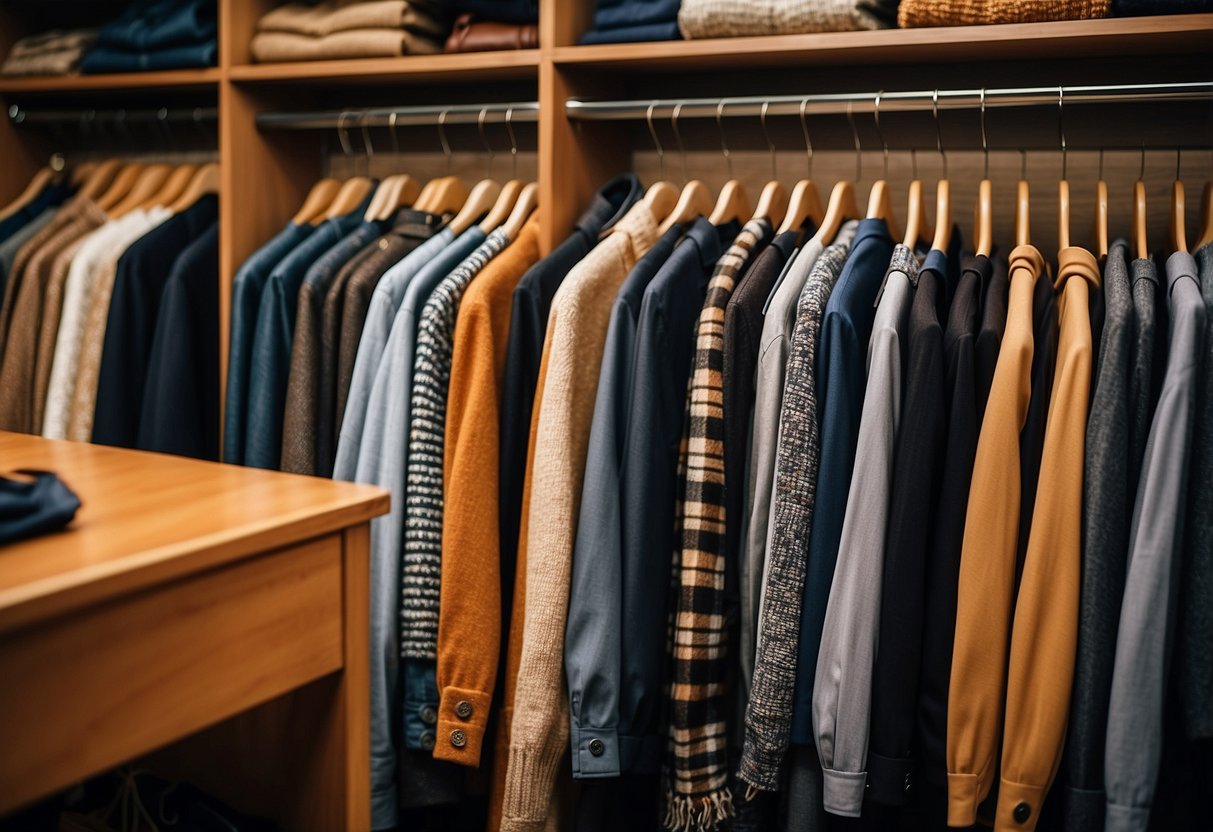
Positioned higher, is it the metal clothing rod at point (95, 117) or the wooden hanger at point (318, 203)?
the metal clothing rod at point (95, 117)

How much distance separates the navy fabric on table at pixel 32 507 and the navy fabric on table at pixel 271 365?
89cm

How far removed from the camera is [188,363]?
6.26 feet

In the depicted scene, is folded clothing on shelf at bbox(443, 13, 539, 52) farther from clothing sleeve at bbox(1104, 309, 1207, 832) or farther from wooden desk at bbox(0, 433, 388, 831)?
clothing sleeve at bbox(1104, 309, 1207, 832)

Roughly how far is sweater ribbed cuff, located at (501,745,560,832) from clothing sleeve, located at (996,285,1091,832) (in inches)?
23.0

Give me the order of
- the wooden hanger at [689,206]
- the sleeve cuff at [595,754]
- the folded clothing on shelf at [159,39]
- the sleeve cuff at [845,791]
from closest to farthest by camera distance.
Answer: the sleeve cuff at [845,791] < the sleeve cuff at [595,754] < the wooden hanger at [689,206] < the folded clothing on shelf at [159,39]

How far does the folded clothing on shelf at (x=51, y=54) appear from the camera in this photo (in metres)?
2.28

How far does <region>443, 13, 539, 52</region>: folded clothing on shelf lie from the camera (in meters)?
1.86

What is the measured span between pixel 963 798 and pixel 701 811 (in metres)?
0.35

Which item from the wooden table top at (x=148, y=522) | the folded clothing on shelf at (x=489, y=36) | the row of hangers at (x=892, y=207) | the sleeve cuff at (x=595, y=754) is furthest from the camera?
the folded clothing on shelf at (x=489, y=36)

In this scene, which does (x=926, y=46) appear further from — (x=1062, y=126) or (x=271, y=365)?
(x=271, y=365)

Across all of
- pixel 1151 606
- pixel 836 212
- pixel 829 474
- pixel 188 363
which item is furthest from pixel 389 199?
pixel 1151 606

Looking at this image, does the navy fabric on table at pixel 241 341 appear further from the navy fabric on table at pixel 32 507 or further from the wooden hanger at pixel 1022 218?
the wooden hanger at pixel 1022 218

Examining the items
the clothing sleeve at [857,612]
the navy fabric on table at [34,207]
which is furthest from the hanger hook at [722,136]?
the navy fabric on table at [34,207]

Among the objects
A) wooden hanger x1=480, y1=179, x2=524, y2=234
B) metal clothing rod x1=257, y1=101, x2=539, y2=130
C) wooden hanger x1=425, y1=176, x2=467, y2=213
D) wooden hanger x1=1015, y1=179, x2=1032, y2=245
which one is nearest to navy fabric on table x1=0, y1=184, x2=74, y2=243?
metal clothing rod x1=257, y1=101, x2=539, y2=130
